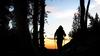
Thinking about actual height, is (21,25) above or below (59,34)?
above

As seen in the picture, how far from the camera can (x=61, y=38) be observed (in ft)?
66.3

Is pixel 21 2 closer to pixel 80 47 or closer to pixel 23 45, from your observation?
pixel 23 45

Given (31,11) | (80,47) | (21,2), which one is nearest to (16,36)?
(21,2)

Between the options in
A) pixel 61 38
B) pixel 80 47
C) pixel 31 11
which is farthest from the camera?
pixel 31 11

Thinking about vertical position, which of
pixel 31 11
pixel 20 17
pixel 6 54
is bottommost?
pixel 6 54

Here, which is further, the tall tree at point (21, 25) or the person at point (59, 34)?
the person at point (59, 34)

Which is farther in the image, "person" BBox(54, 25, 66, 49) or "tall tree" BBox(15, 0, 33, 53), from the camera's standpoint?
"person" BBox(54, 25, 66, 49)

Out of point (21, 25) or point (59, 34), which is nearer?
point (21, 25)

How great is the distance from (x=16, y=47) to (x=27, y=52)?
0.57 m

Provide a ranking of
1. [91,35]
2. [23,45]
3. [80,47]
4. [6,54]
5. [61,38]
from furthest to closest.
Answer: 1. [61,38]
2. [91,35]
3. [80,47]
4. [23,45]
5. [6,54]

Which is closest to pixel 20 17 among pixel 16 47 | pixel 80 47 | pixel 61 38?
pixel 16 47

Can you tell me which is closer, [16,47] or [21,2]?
[16,47]

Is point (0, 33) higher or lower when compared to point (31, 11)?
lower

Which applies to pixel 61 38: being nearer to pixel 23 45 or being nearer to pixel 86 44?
pixel 86 44
